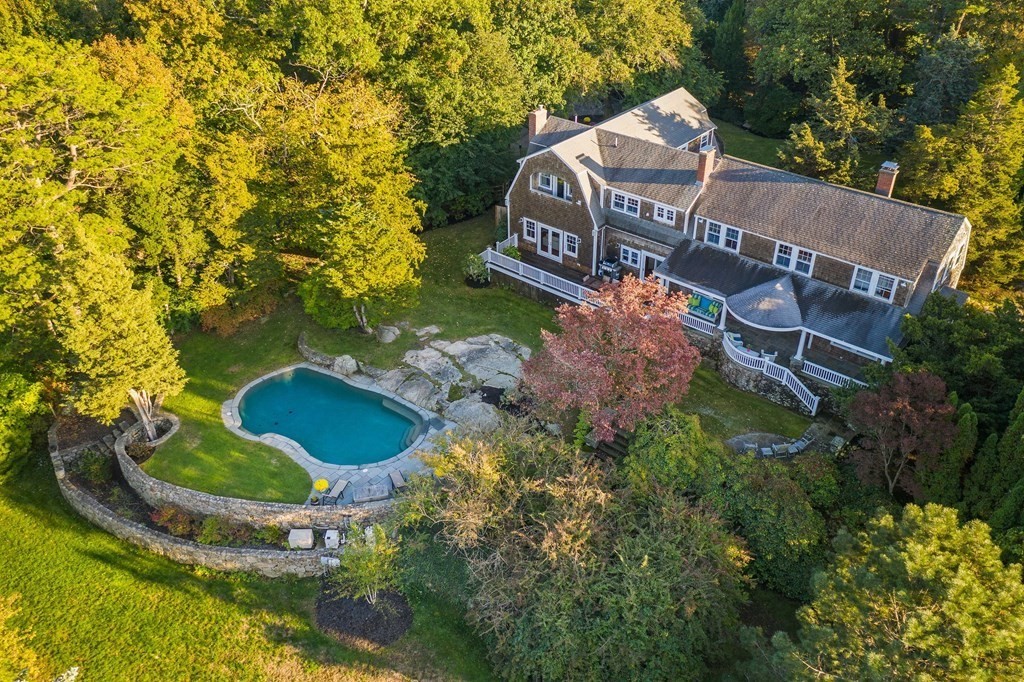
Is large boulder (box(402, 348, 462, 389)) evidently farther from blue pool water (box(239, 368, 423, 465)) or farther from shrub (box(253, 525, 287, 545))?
shrub (box(253, 525, 287, 545))

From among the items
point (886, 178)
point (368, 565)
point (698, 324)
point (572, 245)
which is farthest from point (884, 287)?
point (368, 565)

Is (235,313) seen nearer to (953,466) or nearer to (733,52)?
(953,466)

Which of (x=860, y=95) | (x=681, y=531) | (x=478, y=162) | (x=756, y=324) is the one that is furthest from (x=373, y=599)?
(x=860, y=95)

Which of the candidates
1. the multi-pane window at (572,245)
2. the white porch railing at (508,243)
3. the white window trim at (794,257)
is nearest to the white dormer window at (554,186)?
the multi-pane window at (572,245)

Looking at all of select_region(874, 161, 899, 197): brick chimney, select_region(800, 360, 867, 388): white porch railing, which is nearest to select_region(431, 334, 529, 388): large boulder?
select_region(800, 360, 867, 388): white porch railing

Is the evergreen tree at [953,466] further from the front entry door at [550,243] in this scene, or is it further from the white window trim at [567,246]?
the front entry door at [550,243]

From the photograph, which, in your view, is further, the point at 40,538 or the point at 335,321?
the point at 335,321

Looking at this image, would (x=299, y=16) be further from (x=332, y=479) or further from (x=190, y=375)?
(x=332, y=479)
